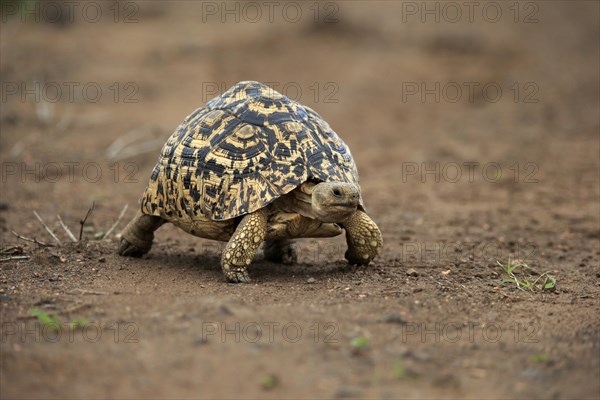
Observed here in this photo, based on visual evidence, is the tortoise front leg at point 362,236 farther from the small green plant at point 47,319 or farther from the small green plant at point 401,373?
the small green plant at point 47,319

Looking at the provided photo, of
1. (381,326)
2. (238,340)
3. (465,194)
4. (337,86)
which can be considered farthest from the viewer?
(337,86)

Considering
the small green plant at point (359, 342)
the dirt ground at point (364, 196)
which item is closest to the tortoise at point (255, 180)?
the dirt ground at point (364, 196)

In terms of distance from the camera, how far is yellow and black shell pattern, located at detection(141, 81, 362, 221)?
21.8 feet

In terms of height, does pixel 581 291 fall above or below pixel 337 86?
below

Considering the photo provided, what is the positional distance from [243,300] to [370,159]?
8.95m

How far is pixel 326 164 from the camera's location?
6824 mm

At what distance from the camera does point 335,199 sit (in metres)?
6.36

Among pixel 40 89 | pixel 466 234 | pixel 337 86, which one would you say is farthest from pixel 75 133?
pixel 466 234

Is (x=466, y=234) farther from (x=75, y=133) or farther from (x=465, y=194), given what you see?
(x=75, y=133)

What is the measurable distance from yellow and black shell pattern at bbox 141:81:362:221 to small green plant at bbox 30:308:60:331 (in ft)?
5.66

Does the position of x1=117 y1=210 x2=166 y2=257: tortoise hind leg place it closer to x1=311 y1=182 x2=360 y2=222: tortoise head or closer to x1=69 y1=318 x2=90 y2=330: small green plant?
x1=311 y1=182 x2=360 y2=222: tortoise head

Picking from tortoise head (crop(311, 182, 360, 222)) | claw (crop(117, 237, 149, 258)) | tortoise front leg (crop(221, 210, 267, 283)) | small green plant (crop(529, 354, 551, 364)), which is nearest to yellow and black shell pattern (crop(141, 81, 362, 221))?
tortoise front leg (crop(221, 210, 267, 283))

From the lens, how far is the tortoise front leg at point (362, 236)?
279 inches

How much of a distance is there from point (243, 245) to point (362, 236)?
119 cm
